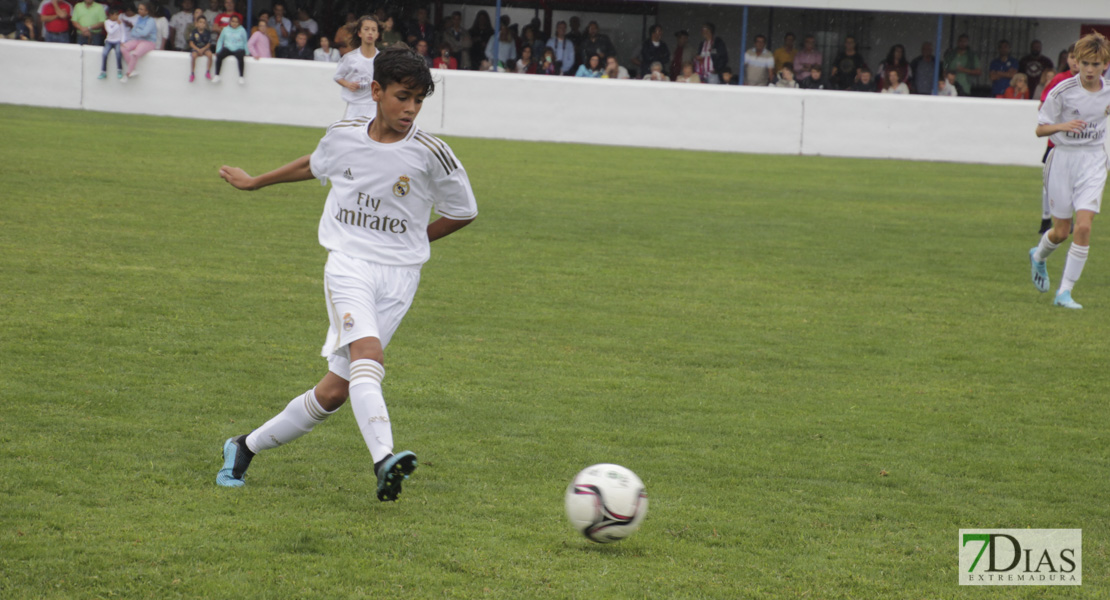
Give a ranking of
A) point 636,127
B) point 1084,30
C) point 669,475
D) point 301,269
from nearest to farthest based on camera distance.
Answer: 1. point 669,475
2. point 301,269
3. point 636,127
4. point 1084,30

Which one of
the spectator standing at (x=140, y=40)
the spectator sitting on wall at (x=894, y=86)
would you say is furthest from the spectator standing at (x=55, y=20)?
the spectator sitting on wall at (x=894, y=86)

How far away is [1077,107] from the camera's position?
9.76 meters

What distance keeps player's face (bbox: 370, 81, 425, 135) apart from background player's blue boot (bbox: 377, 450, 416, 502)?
4.34 feet

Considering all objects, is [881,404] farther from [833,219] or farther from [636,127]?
[636,127]

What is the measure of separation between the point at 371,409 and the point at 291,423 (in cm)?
51

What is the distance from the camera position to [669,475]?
512cm

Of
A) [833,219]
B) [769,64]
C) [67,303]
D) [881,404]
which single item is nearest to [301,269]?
[67,303]

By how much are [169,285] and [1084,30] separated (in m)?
24.5

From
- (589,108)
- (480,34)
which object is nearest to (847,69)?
(589,108)

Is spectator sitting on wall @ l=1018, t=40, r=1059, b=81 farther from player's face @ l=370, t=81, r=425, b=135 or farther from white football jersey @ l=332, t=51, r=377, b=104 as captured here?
player's face @ l=370, t=81, r=425, b=135

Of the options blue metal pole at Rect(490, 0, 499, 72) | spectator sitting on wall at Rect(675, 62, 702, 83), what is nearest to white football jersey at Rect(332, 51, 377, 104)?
spectator sitting on wall at Rect(675, 62, 702, 83)

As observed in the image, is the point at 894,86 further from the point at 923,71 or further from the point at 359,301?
the point at 359,301

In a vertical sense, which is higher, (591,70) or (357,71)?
(591,70)

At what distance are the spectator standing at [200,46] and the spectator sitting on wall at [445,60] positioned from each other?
4571mm
